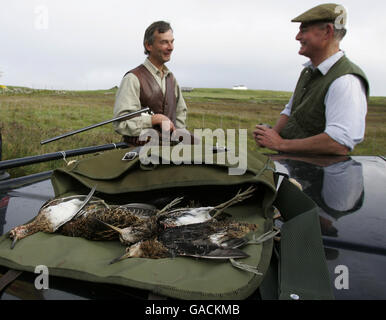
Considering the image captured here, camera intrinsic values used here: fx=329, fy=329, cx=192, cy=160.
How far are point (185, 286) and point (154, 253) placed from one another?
0.66ft

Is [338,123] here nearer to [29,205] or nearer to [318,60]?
[318,60]

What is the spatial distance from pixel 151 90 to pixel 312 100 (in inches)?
66.5

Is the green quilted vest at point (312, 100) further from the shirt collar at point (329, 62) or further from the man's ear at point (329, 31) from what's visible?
the man's ear at point (329, 31)

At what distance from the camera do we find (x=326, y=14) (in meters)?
3.22

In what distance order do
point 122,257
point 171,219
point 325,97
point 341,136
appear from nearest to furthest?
point 122,257
point 171,219
point 341,136
point 325,97

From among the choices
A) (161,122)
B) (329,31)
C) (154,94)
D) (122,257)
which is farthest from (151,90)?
(122,257)

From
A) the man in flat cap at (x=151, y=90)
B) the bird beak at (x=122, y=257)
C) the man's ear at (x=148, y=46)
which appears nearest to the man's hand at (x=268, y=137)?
the man in flat cap at (x=151, y=90)

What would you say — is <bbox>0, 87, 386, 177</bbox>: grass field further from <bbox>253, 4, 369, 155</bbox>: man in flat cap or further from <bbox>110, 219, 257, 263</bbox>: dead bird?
<bbox>110, 219, 257, 263</bbox>: dead bird

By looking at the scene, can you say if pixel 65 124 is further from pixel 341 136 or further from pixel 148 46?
pixel 341 136

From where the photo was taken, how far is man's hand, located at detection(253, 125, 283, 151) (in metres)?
3.29

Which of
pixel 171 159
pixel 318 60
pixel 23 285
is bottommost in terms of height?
pixel 23 285

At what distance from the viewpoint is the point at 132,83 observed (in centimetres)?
345

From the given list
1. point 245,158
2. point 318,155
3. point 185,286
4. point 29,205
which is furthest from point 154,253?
point 318,155

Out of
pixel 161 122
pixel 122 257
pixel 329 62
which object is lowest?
pixel 122 257
